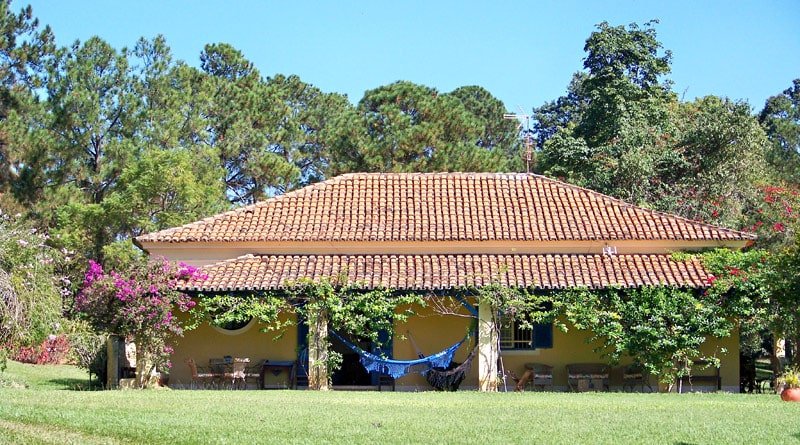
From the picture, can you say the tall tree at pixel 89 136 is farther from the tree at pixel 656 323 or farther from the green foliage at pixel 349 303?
the tree at pixel 656 323

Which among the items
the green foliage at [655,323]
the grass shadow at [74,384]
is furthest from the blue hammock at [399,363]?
the grass shadow at [74,384]

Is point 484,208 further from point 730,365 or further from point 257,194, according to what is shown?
point 257,194

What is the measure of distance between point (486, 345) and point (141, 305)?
24.3ft

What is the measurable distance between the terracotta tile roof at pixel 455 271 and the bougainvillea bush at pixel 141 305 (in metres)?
0.66

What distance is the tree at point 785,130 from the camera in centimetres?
5125

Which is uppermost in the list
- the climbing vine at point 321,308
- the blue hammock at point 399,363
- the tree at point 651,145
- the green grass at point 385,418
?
the tree at point 651,145

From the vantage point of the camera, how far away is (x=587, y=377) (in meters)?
23.1

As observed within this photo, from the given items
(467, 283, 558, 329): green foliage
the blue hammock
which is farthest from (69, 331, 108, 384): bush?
(467, 283, 558, 329): green foliage

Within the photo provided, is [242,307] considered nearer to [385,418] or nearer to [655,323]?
[385,418]

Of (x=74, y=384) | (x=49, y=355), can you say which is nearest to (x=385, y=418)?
(x=74, y=384)

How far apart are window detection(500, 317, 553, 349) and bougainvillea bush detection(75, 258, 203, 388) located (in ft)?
23.6

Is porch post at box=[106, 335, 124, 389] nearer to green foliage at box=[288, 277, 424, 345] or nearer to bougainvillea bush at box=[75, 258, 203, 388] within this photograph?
bougainvillea bush at box=[75, 258, 203, 388]

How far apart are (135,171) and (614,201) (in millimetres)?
16322

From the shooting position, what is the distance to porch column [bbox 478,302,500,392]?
2277cm
